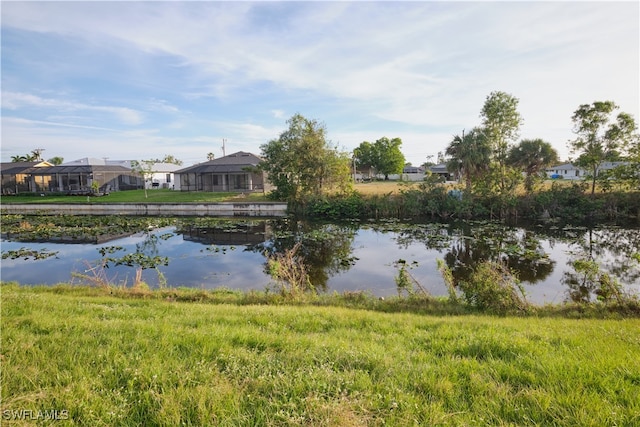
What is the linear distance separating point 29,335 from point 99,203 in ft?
98.6

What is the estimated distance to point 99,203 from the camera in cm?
2945

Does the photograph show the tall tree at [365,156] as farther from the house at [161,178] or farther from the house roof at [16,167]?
the house roof at [16,167]

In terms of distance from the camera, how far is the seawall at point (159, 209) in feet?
90.4

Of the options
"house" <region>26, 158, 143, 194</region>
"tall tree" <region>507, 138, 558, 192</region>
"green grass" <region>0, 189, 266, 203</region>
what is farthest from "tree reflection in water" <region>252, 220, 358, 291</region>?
"tall tree" <region>507, 138, 558, 192</region>

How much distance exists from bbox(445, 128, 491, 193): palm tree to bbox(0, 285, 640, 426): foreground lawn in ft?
69.1

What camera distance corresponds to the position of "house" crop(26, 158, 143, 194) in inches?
1533

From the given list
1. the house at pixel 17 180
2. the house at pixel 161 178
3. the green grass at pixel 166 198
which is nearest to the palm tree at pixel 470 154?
the green grass at pixel 166 198

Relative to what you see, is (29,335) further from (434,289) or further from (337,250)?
(337,250)

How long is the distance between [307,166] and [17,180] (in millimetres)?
37627

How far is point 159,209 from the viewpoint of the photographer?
28.4 metres

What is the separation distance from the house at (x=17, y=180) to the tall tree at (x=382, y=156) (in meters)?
50.7

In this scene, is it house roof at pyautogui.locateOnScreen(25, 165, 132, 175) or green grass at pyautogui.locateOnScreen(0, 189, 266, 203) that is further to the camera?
house roof at pyautogui.locateOnScreen(25, 165, 132, 175)

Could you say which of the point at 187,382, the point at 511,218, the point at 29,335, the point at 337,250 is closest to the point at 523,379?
the point at 187,382

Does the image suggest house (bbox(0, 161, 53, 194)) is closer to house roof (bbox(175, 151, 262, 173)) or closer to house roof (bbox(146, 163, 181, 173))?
house roof (bbox(146, 163, 181, 173))
